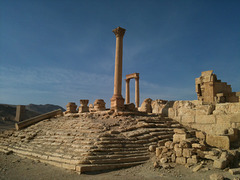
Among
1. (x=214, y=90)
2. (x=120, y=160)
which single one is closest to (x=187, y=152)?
(x=120, y=160)

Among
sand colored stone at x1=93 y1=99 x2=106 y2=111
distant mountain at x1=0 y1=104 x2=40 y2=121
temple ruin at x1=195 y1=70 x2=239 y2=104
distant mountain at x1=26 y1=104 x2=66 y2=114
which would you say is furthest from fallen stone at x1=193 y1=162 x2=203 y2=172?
distant mountain at x1=26 y1=104 x2=66 y2=114

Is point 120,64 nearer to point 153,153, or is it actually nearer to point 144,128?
point 144,128

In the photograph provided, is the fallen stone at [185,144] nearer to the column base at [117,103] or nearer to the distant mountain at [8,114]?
the column base at [117,103]

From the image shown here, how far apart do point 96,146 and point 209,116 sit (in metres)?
6.82

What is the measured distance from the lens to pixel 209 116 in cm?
998

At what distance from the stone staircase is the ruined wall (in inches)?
62.1

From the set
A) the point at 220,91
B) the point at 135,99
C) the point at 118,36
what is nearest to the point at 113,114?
the point at 118,36

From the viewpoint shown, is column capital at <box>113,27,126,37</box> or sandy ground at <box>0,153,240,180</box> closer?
sandy ground at <box>0,153,240,180</box>

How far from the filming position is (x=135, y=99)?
24844mm

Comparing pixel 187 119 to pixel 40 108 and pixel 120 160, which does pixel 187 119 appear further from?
pixel 40 108

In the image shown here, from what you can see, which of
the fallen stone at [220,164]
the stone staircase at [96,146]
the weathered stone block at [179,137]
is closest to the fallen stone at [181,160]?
the fallen stone at [220,164]

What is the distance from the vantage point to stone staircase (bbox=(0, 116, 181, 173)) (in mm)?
6357

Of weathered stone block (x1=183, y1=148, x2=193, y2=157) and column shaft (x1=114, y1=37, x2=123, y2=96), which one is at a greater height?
column shaft (x1=114, y1=37, x2=123, y2=96)

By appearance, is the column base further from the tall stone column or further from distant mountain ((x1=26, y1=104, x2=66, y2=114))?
distant mountain ((x1=26, y1=104, x2=66, y2=114))
